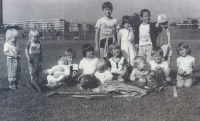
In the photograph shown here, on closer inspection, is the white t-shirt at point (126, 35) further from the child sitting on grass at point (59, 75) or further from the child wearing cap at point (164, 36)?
the child sitting on grass at point (59, 75)

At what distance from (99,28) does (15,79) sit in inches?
61.5

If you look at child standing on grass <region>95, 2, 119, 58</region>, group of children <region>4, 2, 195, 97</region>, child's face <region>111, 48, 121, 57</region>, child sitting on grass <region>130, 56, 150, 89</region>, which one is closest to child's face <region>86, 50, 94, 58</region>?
group of children <region>4, 2, 195, 97</region>

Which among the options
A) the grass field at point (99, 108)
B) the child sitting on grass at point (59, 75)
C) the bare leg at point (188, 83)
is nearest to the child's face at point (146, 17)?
the bare leg at point (188, 83)

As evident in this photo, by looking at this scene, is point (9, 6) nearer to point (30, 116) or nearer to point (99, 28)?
point (99, 28)

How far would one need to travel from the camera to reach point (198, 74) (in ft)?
16.5

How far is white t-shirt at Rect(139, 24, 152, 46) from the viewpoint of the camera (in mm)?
4395

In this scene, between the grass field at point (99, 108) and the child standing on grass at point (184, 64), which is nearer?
the grass field at point (99, 108)

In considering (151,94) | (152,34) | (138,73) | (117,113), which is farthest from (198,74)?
(117,113)

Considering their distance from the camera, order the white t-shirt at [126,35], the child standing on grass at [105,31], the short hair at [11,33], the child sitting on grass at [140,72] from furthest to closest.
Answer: the white t-shirt at [126,35], the child standing on grass at [105,31], the child sitting on grass at [140,72], the short hair at [11,33]

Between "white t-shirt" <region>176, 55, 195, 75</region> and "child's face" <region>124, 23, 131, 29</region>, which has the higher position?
"child's face" <region>124, 23, 131, 29</region>

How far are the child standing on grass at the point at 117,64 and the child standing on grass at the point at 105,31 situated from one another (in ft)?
0.82

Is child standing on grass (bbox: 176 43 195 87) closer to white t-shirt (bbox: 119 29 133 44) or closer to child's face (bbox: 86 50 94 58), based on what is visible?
white t-shirt (bbox: 119 29 133 44)

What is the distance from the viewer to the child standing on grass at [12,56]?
386cm

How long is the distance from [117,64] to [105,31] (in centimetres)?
59
